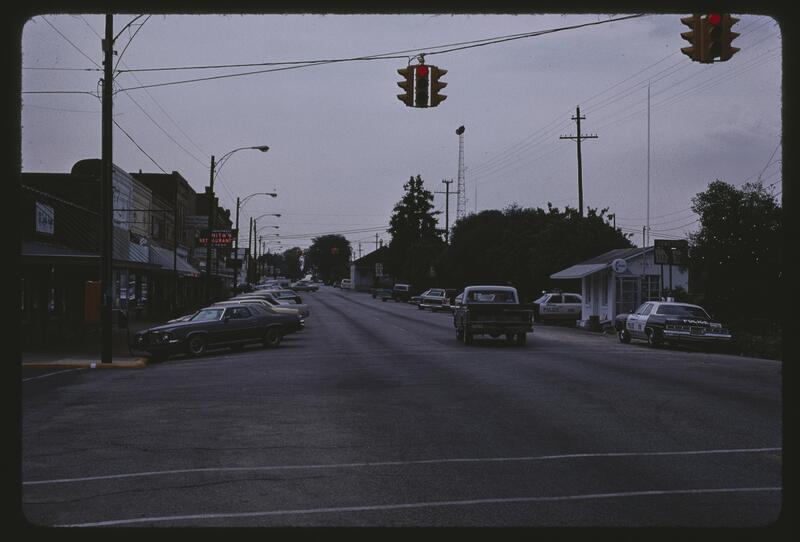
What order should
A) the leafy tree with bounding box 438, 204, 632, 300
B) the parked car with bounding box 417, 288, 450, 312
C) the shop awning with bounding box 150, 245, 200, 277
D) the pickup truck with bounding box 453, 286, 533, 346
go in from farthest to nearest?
the parked car with bounding box 417, 288, 450, 312 < the leafy tree with bounding box 438, 204, 632, 300 < the shop awning with bounding box 150, 245, 200, 277 < the pickup truck with bounding box 453, 286, 533, 346

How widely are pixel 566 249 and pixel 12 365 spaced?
50.3 metres

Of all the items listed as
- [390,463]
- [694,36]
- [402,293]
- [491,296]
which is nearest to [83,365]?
[491,296]

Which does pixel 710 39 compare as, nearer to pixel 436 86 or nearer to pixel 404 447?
pixel 436 86

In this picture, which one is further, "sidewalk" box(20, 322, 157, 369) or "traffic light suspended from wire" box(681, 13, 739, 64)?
"sidewalk" box(20, 322, 157, 369)

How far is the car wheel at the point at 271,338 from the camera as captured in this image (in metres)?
27.9

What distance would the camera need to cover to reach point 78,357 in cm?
2341

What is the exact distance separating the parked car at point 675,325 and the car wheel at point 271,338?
12.9m

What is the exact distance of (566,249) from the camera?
5241 centimetres

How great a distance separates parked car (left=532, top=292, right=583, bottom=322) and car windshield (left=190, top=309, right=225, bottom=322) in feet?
85.1

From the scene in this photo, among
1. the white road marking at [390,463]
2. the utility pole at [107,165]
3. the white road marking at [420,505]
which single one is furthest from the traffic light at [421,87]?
the white road marking at [420,505]

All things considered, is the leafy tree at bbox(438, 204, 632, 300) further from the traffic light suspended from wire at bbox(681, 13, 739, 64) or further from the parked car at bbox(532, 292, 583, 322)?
the traffic light suspended from wire at bbox(681, 13, 739, 64)

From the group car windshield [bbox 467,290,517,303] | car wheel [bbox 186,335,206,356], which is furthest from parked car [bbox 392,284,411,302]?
car wheel [bbox 186,335,206,356]

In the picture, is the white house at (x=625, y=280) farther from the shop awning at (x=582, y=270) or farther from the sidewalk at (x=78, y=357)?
the sidewalk at (x=78, y=357)

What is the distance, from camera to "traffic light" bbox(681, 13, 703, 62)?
1383 centimetres
